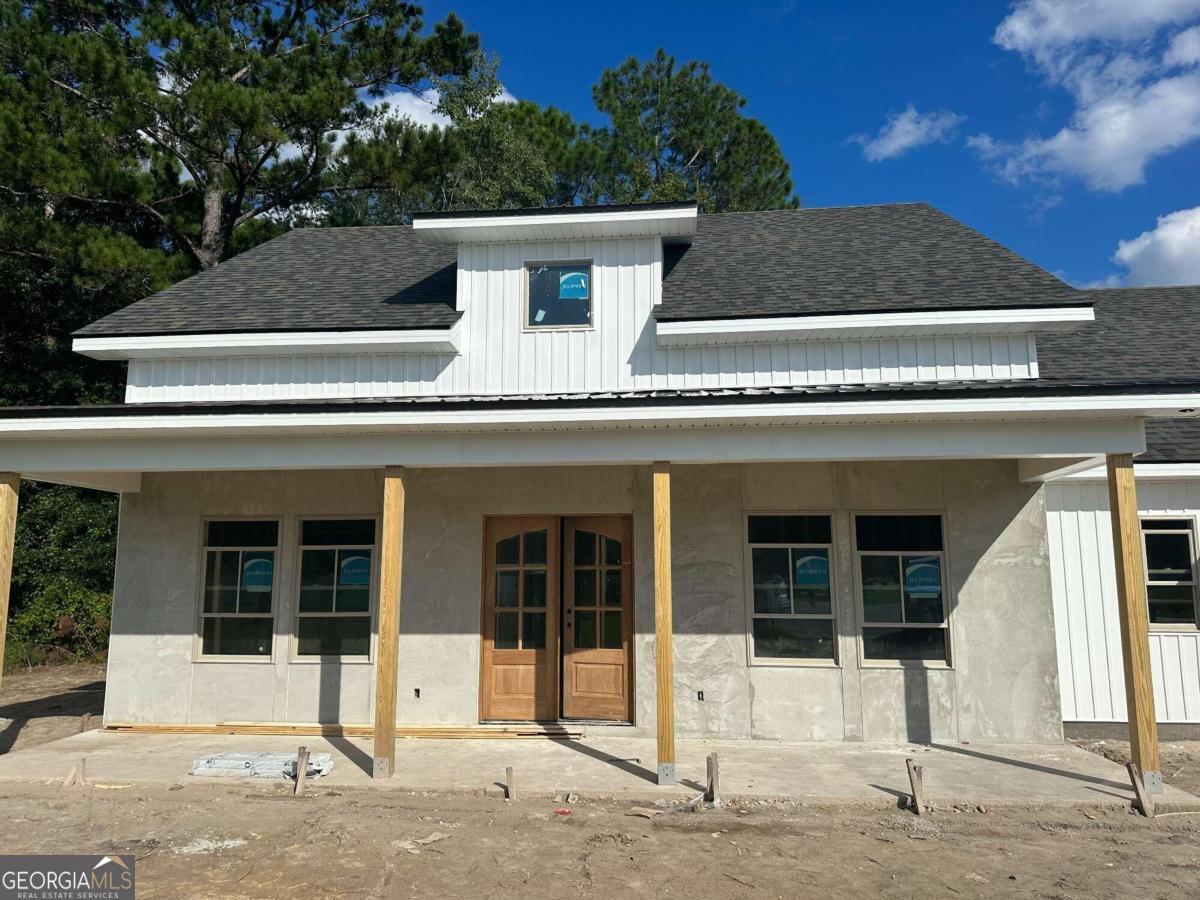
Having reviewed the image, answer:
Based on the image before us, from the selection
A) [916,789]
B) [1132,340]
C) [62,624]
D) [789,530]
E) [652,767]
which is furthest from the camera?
[62,624]

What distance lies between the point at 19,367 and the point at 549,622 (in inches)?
677

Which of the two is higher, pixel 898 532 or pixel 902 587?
pixel 898 532

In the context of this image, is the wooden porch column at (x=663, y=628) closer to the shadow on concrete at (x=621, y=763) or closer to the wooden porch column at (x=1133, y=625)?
the shadow on concrete at (x=621, y=763)

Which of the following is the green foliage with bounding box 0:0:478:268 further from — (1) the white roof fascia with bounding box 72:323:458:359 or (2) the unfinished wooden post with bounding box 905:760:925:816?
(2) the unfinished wooden post with bounding box 905:760:925:816

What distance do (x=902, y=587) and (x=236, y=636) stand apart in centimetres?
794

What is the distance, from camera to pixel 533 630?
9625 mm

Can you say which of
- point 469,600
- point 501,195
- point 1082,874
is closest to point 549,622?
point 469,600

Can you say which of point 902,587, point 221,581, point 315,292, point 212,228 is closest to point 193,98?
point 212,228

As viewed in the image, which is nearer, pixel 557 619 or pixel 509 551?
pixel 557 619

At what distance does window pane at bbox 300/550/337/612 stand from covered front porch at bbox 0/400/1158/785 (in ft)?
0.29

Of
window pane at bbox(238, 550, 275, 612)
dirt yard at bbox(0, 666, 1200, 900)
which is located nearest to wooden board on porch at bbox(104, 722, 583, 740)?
window pane at bbox(238, 550, 275, 612)

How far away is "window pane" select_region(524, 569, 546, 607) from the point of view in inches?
381

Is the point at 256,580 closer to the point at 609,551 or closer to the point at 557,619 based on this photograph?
the point at 557,619

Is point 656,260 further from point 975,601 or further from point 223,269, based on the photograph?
point 223,269
